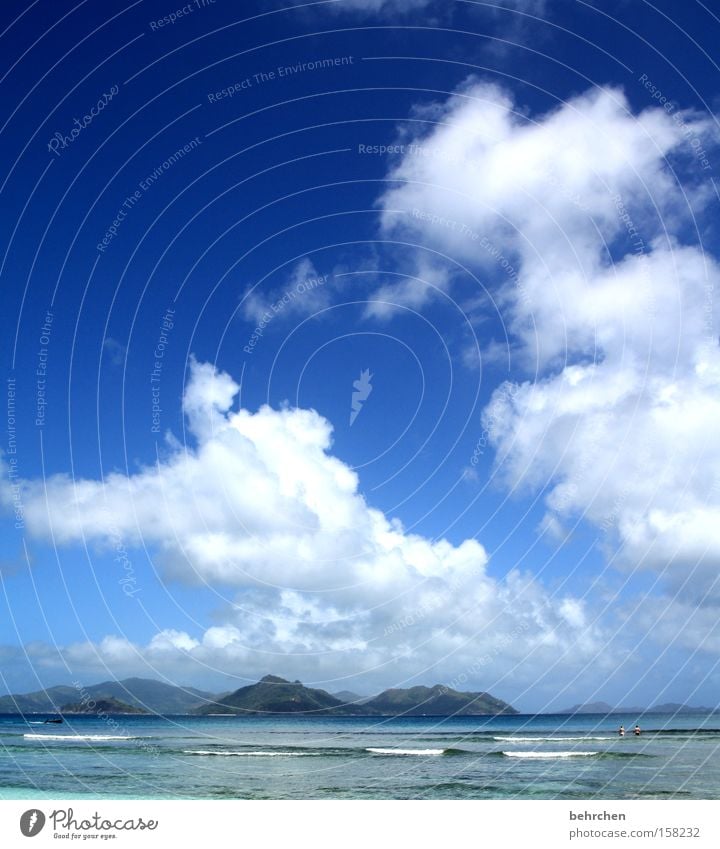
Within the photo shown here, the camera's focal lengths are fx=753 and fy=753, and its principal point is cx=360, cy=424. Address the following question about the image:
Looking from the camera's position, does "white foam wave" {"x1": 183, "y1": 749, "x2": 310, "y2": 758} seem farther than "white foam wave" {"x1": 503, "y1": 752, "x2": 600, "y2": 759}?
No

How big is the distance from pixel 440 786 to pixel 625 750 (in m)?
27.3

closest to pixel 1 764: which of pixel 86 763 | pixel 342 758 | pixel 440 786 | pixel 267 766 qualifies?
pixel 86 763

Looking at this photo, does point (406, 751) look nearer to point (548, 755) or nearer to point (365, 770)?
point (548, 755)

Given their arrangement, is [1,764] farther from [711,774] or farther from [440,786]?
[711,774]
